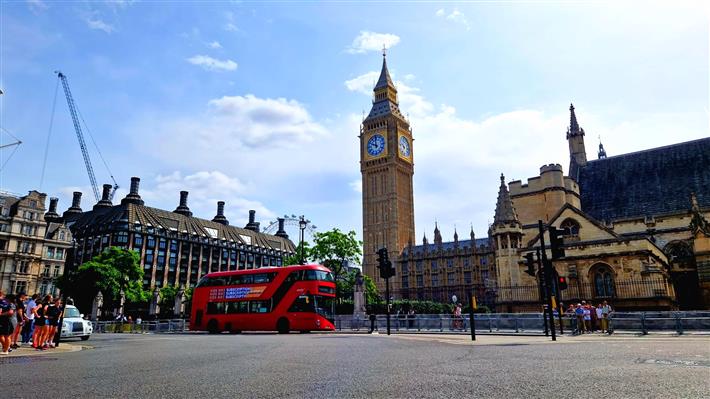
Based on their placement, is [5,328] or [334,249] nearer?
[5,328]

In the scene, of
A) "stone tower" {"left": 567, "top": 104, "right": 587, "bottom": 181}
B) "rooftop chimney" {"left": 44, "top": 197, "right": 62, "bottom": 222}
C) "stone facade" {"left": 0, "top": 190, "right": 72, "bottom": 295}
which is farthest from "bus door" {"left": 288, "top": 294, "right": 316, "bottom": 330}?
"rooftop chimney" {"left": 44, "top": 197, "right": 62, "bottom": 222}

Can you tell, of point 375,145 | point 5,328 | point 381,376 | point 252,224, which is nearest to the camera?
point 381,376

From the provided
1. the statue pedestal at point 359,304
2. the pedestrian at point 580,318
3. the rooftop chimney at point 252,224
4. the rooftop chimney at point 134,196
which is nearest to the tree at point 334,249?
the statue pedestal at point 359,304

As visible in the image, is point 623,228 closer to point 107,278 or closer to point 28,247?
point 107,278

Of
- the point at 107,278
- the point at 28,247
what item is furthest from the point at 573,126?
the point at 28,247

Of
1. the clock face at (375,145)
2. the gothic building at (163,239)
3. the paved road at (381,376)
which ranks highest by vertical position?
the clock face at (375,145)

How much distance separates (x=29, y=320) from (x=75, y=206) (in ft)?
284

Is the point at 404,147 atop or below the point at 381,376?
atop

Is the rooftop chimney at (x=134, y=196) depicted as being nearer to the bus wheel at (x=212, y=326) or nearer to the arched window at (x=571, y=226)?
the bus wheel at (x=212, y=326)

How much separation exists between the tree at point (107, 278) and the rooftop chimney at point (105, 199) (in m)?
36.5

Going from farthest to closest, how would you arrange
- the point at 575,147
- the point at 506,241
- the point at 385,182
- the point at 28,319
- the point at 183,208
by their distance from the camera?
the point at 385,182 < the point at 183,208 < the point at 575,147 < the point at 506,241 < the point at 28,319

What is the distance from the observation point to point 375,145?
96.9 m

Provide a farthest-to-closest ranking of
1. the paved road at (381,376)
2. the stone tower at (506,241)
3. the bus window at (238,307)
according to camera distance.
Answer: the stone tower at (506,241), the bus window at (238,307), the paved road at (381,376)

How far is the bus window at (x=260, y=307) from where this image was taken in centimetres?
2525
